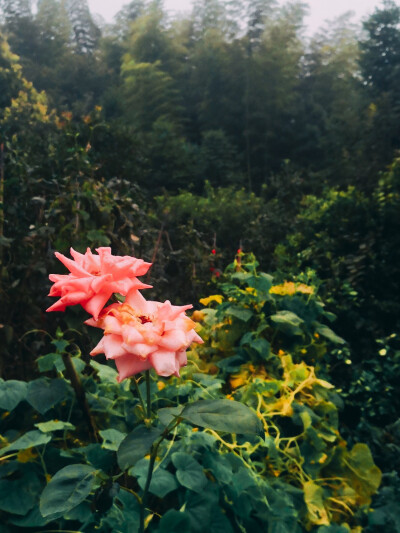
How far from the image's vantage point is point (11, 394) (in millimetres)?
1085

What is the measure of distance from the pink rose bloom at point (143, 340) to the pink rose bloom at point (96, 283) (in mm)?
25

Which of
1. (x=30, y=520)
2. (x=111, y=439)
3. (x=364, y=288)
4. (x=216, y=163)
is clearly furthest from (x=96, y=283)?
(x=216, y=163)

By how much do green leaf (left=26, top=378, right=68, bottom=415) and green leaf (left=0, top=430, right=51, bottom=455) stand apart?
5 centimetres

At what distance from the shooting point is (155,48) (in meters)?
20.8

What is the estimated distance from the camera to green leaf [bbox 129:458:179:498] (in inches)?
37.7

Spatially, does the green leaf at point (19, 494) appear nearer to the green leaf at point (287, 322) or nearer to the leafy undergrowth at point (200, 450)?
the leafy undergrowth at point (200, 450)

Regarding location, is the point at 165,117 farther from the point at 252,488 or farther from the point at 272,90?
the point at 252,488

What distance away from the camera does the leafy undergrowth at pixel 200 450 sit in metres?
0.89

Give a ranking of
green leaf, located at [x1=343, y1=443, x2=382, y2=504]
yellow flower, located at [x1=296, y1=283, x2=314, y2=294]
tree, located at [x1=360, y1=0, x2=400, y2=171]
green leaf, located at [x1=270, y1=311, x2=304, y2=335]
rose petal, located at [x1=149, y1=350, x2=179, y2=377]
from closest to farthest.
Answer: rose petal, located at [x1=149, y1=350, x2=179, y2=377]
green leaf, located at [x1=343, y1=443, x2=382, y2=504]
green leaf, located at [x1=270, y1=311, x2=304, y2=335]
yellow flower, located at [x1=296, y1=283, x2=314, y2=294]
tree, located at [x1=360, y1=0, x2=400, y2=171]

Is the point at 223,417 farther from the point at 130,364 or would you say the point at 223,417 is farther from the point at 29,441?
the point at 29,441

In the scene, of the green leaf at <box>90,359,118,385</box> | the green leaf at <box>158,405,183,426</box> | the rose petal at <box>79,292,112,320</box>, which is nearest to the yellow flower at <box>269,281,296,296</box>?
the green leaf at <box>90,359,118,385</box>

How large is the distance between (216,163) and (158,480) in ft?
50.3

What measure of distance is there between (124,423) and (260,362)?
0.59 meters

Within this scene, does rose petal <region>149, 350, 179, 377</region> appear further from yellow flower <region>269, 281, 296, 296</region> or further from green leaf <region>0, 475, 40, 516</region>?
yellow flower <region>269, 281, 296, 296</region>
